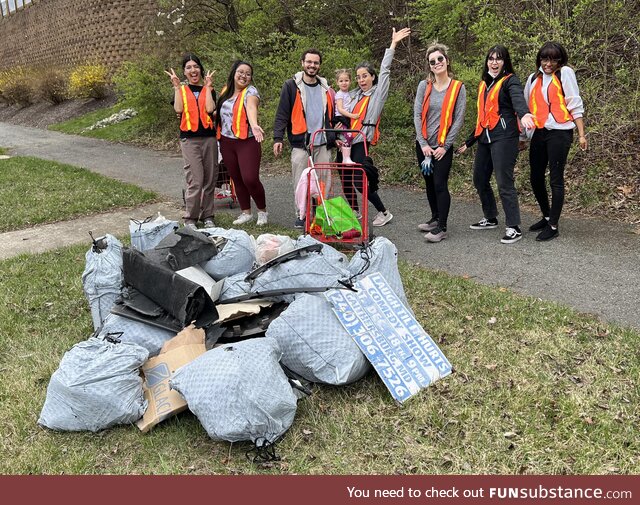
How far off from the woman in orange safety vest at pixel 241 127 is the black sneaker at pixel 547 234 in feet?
10.5

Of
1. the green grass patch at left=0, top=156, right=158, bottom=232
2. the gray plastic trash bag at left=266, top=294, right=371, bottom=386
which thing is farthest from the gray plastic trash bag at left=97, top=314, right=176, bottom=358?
the green grass patch at left=0, top=156, right=158, bottom=232

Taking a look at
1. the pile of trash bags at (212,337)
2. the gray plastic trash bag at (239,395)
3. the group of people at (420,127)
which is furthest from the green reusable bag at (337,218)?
the gray plastic trash bag at (239,395)

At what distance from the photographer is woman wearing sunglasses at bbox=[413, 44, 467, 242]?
5551 mm

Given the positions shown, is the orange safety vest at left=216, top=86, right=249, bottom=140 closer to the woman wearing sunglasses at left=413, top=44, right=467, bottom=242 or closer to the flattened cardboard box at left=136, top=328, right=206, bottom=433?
the woman wearing sunglasses at left=413, top=44, right=467, bottom=242

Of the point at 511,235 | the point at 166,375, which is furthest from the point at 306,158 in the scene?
the point at 166,375

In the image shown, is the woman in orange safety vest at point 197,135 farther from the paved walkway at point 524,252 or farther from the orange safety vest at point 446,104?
the orange safety vest at point 446,104

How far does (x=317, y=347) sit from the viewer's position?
3.37 meters

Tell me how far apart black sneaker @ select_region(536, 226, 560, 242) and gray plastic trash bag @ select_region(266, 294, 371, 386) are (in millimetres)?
3142

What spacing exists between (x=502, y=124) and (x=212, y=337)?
3575 millimetres

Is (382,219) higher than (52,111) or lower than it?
lower

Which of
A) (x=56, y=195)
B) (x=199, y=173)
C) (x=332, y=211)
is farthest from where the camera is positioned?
(x=56, y=195)

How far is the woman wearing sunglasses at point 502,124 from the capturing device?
5.36 metres

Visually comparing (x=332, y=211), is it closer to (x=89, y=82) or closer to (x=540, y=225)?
(x=540, y=225)
